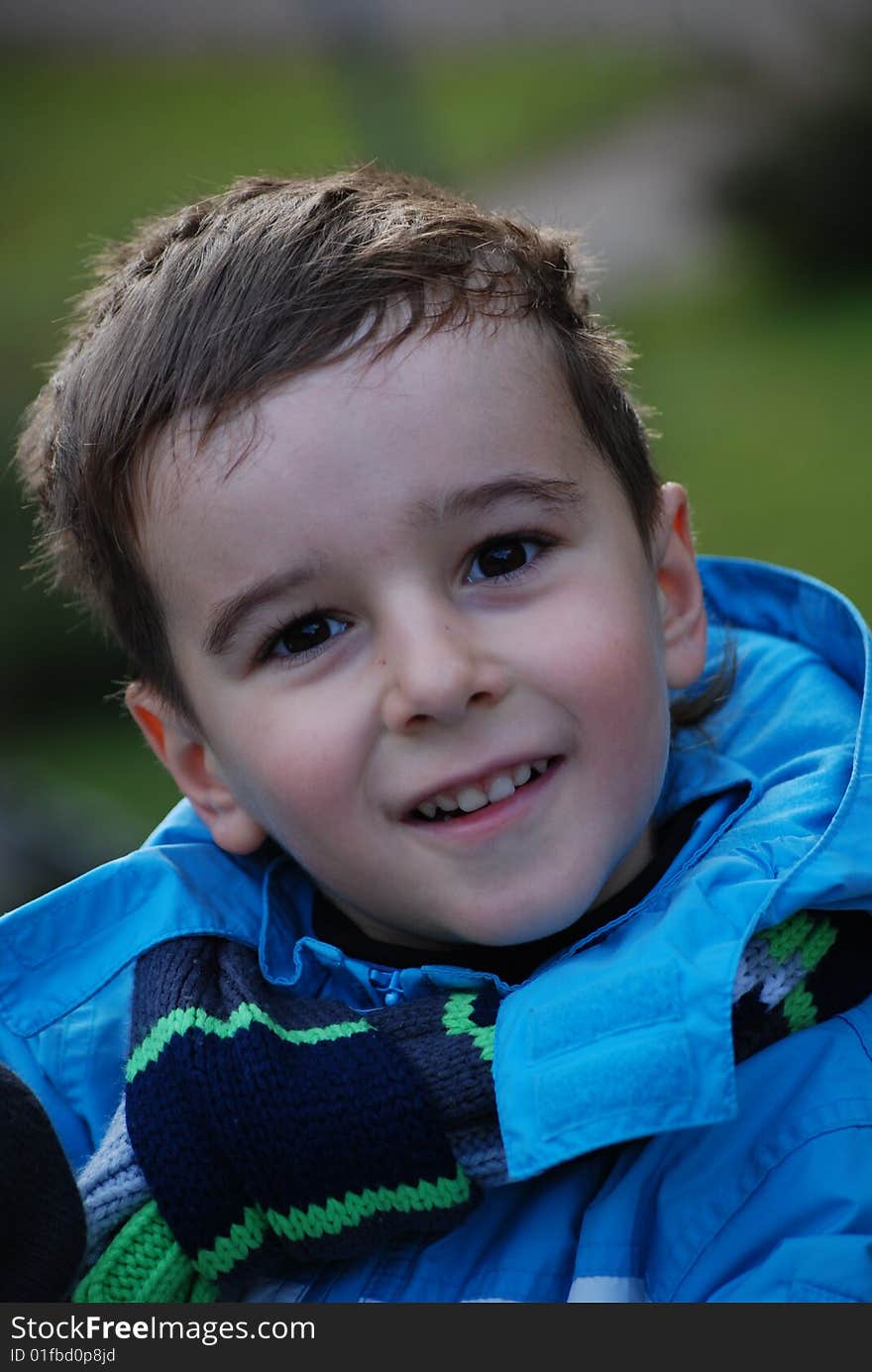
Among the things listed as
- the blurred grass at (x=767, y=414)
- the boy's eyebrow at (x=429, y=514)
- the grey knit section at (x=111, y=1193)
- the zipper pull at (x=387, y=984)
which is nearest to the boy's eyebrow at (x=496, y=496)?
the boy's eyebrow at (x=429, y=514)

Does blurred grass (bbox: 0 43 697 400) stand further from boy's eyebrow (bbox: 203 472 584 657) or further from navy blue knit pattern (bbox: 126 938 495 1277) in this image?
navy blue knit pattern (bbox: 126 938 495 1277)

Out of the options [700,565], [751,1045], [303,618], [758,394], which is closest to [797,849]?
[751,1045]

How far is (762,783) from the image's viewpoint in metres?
1.52

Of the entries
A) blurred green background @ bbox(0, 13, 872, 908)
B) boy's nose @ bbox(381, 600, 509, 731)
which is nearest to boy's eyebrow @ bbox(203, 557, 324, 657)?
boy's nose @ bbox(381, 600, 509, 731)

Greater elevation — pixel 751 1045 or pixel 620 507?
pixel 620 507

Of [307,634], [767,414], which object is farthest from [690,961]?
[767,414]

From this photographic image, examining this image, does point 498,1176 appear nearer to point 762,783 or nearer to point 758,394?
point 762,783

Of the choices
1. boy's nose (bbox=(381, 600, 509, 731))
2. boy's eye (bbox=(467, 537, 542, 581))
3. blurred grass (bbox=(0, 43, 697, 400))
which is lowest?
boy's nose (bbox=(381, 600, 509, 731))

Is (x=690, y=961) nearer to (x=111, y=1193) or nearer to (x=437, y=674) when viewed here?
(x=437, y=674)

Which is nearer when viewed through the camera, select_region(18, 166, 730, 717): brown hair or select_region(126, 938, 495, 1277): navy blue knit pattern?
select_region(126, 938, 495, 1277): navy blue knit pattern

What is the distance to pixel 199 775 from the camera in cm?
168

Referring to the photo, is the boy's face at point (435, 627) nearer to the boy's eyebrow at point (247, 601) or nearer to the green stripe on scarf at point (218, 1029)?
the boy's eyebrow at point (247, 601)

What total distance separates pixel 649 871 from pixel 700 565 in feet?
1.79

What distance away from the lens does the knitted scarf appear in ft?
4.21
